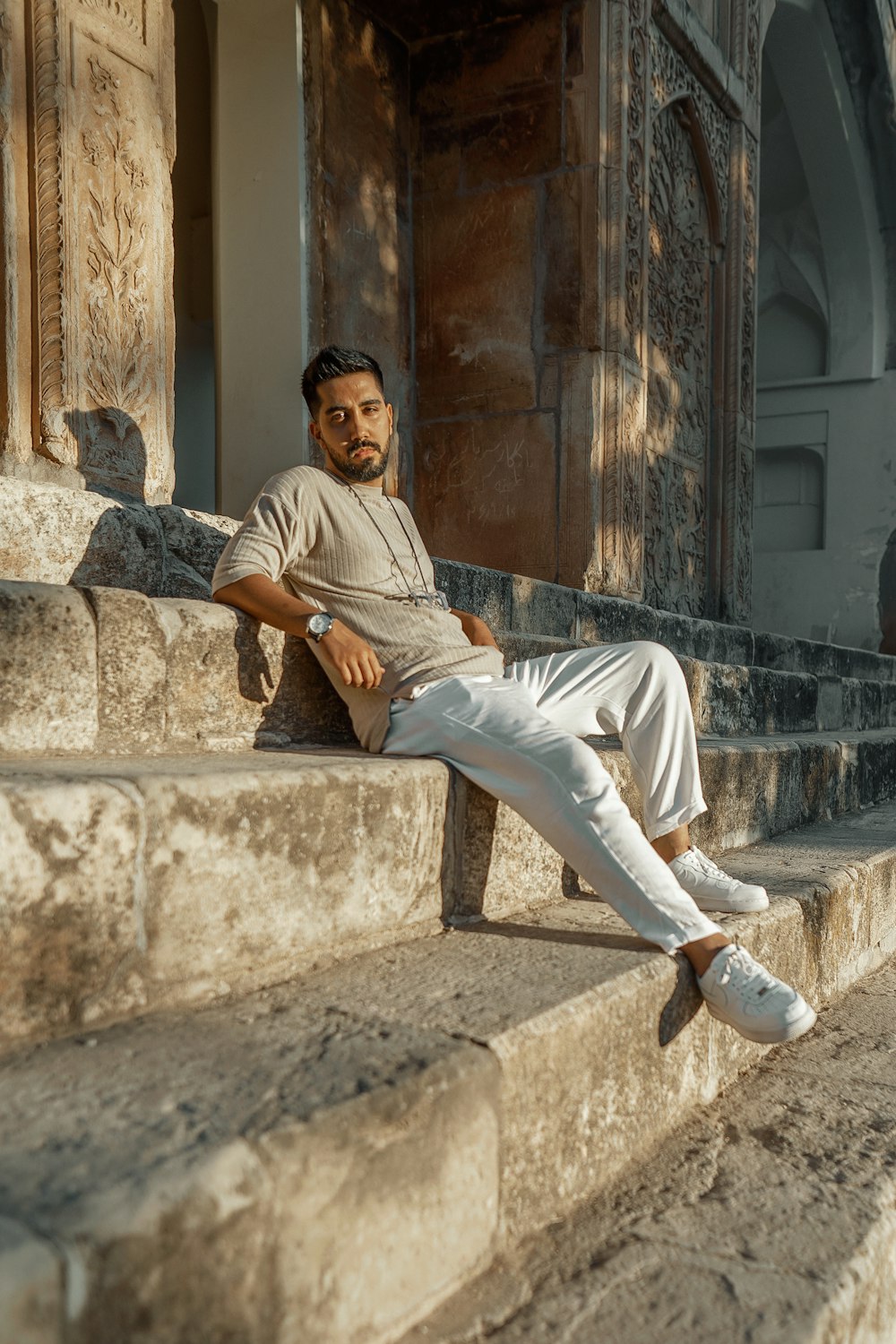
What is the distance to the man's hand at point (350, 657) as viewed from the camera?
2527 millimetres

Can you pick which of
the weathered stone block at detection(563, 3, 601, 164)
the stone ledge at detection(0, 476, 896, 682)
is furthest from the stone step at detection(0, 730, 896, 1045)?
the weathered stone block at detection(563, 3, 601, 164)

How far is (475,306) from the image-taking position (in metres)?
6.27

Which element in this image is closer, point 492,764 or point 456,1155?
point 456,1155

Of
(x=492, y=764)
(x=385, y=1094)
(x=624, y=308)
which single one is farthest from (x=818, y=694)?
(x=385, y=1094)

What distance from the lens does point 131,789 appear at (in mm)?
1614

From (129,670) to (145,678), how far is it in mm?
43

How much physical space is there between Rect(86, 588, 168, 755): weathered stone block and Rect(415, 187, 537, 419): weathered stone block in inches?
163

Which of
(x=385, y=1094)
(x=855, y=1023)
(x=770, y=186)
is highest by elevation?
(x=770, y=186)

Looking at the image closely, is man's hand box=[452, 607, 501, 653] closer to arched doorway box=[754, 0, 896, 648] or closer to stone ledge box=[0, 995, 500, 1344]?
stone ledge box=[0, 995, 500, 1344]

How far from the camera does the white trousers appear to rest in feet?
7.15

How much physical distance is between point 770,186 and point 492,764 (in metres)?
12.0

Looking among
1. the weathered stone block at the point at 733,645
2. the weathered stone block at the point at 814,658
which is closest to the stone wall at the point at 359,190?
the weathered stone block at the point at 733,645

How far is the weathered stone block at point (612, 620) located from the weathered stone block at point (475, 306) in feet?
3.64

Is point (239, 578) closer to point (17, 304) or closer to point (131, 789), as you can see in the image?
point (131, 789)
